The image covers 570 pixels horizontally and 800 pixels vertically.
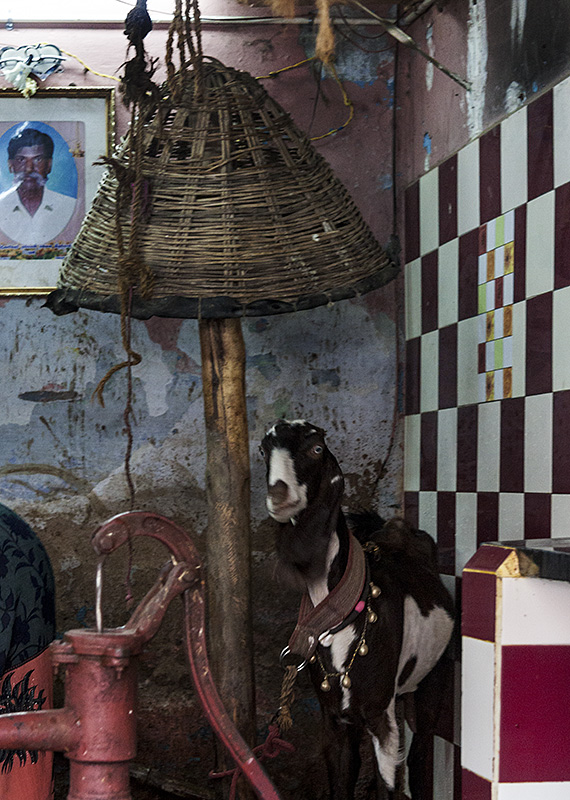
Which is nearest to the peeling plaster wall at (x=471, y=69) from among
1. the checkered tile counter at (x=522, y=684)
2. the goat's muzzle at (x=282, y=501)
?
the goat's muzzle at (x=282, y=501)

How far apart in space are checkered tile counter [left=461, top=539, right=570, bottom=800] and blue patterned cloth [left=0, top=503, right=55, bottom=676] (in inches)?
38.6

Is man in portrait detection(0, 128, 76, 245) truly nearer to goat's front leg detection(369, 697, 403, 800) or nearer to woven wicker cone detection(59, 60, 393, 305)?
woven wicker cone detection(59, 60, 393, 305)

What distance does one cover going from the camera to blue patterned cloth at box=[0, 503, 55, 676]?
1629 millimetres

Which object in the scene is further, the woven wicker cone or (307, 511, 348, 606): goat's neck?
the woven wicker cone

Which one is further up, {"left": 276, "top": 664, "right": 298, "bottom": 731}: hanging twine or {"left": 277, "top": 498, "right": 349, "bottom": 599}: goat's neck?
{"left": 277, "top": 498, "right": 349, "bottom": 599}: goat's neck

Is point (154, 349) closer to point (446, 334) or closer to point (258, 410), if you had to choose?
point (258, 410)

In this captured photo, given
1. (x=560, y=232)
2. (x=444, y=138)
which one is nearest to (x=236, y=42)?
(x=444, y=138)

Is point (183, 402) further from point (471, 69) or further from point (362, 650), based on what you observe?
point (471, 69)

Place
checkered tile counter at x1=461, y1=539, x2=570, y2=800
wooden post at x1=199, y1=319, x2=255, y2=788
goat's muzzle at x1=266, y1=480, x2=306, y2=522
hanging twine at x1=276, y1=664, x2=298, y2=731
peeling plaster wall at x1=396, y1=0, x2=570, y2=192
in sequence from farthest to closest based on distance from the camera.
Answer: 1. wooden post at x1=199, y1=319, x2=255, y2=788
2. peeling plaster wall at x1=396, y1=0, x2=570, y2=192
3. hanging twine at x1=276, y1=664, x2=298, y2=731
4. goat's muzzle at x1=266, y1=480, x2=306, y2=522
5. checkered tile counter at x1=461, y1=539, x2=570, y2=800

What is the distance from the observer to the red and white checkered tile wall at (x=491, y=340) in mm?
1934

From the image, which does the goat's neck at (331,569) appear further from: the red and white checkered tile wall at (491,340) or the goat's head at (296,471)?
the red and white checkered tile wall at (491,340)

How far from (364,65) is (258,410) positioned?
1306 mm

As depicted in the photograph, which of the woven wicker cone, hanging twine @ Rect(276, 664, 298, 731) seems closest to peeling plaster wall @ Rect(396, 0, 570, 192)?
the woven wicker cone

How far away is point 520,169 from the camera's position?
210 cm
